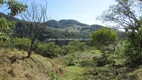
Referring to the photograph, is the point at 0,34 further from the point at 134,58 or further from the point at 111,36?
the point at 111,36

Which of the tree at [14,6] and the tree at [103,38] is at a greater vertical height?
the tree at [14,6]

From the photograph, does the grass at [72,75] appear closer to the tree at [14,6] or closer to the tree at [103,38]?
the tree at [14,6]

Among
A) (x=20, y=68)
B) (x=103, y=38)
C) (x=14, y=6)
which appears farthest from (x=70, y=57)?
(x=14, y=6)

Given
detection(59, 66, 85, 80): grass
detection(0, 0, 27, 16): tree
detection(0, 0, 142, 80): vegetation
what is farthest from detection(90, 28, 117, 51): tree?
detection(0, 0, 27, 16): tree

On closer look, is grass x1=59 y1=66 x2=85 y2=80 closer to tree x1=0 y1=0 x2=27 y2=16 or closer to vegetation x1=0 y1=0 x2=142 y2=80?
vegetation x1=0 y1=0 x2=142 y2=80

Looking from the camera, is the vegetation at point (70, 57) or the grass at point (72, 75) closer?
the vegetation at point (70, 57)

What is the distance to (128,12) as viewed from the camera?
3136 centimetres

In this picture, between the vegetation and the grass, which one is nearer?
the vegetation

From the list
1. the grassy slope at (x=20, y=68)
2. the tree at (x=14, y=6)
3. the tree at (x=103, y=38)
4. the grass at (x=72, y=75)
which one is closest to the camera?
the tree at (x=14, y=6)

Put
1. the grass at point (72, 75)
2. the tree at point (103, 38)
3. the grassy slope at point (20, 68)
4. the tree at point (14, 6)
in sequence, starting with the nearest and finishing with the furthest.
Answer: the tree at point (14, 6) < the grassy slope at point (20, 68) < the grass at point (72, 75) < the tree at point (103, 38)

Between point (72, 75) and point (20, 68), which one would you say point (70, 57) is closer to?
point (72, 75)

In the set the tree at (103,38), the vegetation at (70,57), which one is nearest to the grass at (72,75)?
the vegetation at (70,57)

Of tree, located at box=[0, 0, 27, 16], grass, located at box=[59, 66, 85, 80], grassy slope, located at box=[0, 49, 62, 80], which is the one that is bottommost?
grass, located at box=[59, 66, 85, 80]

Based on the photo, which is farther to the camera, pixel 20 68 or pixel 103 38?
pixel 103 38
